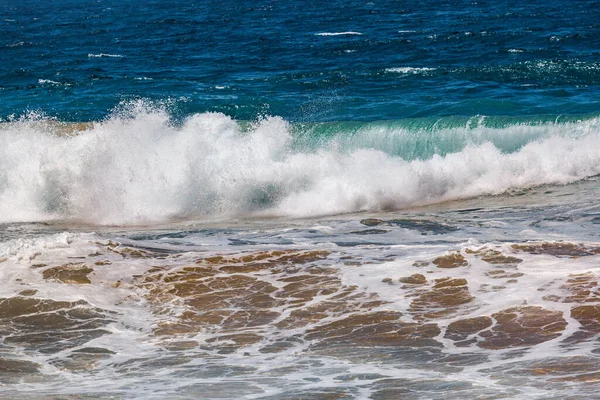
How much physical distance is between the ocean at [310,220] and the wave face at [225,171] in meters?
0.04

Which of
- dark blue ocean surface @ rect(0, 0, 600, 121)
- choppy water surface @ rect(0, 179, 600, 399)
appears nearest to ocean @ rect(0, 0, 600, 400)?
choppy water surface @ rect(0, 179, 600, 399)

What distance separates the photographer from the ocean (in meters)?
7.23

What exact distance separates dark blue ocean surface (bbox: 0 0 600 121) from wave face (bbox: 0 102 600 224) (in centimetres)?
411

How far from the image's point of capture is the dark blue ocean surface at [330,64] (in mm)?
21922

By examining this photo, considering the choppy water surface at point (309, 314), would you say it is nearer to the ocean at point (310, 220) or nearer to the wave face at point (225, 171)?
the ocean at point (310, 220)

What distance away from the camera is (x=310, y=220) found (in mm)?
13367

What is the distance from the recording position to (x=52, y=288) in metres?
9.30

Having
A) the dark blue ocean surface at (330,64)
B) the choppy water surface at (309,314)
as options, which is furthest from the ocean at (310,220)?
the dark blue ocean surface at (330,64)

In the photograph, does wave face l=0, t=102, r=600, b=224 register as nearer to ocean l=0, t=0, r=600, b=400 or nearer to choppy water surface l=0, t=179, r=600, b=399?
ocean l=0, t=0, r=600, b=400

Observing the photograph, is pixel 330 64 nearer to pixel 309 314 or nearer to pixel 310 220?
pixel 310 220

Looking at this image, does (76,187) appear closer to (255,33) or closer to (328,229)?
(328,229)

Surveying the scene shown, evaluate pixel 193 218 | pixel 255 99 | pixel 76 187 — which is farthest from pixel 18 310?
pixel 255 99

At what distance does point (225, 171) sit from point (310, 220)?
2564 millimetres

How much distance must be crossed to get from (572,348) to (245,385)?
2.48m
